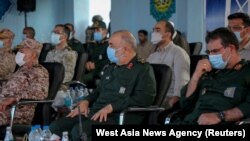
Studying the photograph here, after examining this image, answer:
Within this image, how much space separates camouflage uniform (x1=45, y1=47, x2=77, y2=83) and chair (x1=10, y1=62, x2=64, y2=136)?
2.85 feet

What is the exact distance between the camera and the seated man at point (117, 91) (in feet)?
11.4

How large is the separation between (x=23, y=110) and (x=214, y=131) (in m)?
2.01

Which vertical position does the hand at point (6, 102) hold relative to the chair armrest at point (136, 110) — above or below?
below

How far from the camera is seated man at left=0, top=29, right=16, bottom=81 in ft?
17.4

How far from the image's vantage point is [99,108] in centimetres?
372

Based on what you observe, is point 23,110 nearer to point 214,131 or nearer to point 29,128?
point 29,128

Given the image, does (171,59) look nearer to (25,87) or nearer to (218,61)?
(218,61)

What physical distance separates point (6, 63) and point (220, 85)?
303 cm

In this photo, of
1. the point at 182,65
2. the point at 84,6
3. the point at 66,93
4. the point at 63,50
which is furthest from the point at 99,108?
the point at 84,6

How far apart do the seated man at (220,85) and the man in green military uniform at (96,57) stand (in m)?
3.10

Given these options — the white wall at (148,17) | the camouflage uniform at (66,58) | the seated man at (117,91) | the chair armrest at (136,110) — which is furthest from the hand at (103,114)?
the white wall at (148,17)

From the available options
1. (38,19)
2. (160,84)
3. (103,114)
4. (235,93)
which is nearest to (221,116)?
(235,93)

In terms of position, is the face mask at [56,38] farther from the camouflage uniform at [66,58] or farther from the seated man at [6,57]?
the seated man at [6,57]

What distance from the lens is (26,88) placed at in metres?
4.07
